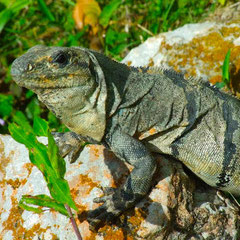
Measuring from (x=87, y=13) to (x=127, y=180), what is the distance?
441cm

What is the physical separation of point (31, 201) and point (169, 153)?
1.85 m

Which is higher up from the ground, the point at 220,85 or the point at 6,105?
the point at 220,85

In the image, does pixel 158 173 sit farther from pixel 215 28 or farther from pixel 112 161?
pixel 215 28

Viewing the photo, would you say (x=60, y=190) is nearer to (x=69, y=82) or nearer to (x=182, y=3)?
(x=69, y=82)

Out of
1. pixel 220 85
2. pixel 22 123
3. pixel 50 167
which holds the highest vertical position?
pixel 50 167

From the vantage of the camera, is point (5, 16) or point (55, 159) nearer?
point (55, 159)

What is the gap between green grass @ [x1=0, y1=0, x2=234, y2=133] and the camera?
6.86 meters

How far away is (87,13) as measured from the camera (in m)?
7.30

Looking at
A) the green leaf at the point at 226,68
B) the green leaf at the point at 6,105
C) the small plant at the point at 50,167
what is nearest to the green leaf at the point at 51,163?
the small plant at the point at 50,167

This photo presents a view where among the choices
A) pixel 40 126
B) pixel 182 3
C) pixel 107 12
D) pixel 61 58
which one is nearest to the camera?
pixel 61 58

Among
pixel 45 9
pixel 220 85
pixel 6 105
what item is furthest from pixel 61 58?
pixel 45 9

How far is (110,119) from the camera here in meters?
4.02

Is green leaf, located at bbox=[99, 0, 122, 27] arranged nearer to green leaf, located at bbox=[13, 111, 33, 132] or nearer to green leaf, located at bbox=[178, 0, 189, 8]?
green leaf, located at bbox=[178, 0, 189, 8]

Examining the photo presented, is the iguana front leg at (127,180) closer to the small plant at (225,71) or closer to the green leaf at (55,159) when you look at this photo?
the green leaf at (55,159)
